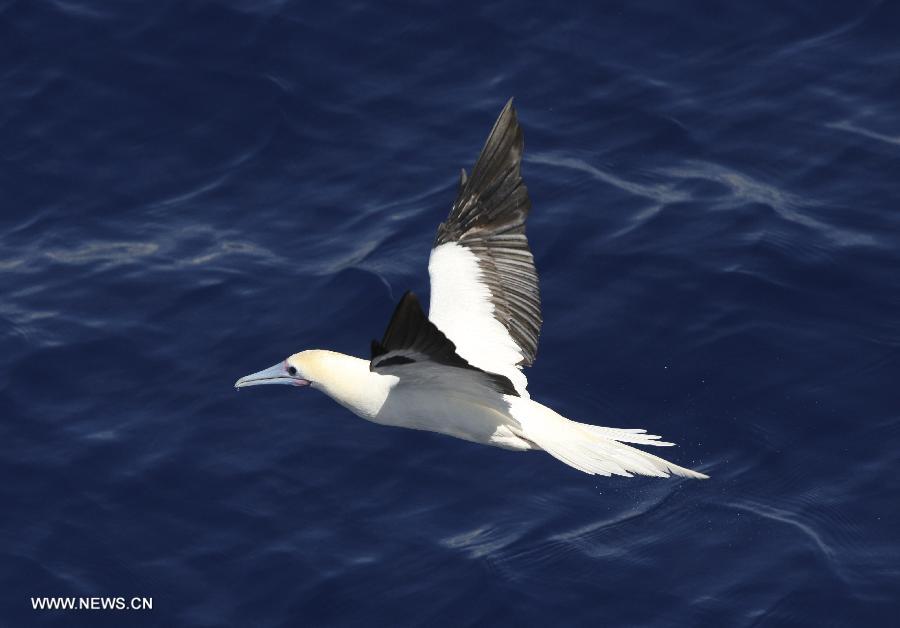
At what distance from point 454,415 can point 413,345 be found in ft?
5.43

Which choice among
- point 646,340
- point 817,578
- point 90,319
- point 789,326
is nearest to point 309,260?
point 90,319

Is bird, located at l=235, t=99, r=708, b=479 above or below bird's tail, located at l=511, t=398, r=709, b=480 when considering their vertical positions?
above

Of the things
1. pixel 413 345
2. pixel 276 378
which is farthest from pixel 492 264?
pixel 413 345

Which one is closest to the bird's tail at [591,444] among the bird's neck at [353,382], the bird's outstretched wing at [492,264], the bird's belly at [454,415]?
the bird's belly at [454,415]

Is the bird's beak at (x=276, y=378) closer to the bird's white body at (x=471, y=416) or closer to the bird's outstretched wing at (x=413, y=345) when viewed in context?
the bird's white body at (x=471, y=416)

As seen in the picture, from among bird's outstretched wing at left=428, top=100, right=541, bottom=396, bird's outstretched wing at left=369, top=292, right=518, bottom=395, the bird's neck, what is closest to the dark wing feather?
bird's outstretched wing at left=428, top=100, right=541, bottom=396

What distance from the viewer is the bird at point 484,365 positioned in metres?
11.3

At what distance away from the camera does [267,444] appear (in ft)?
45.8

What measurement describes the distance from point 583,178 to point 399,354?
6.43 meters

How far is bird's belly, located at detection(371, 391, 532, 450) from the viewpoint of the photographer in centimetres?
1137

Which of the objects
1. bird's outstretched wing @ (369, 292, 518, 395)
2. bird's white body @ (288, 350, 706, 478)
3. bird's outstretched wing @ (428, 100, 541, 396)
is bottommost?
bird's outstretched wing @ (369, 292, 518, 395)

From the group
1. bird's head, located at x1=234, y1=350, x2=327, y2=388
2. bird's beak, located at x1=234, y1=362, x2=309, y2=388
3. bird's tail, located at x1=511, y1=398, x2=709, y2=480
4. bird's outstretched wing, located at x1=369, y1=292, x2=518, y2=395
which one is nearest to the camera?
bird's outstretched wing, located at x1=369, y1=292, x2=518, y2=395

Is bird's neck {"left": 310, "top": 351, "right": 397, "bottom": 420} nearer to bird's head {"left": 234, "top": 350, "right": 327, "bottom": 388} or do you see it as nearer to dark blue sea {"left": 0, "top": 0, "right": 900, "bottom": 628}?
bird's head {"left": 234, "top": 350, "right": 327, "bottom": 388}

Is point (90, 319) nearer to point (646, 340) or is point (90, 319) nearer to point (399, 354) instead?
point (646, 340)
